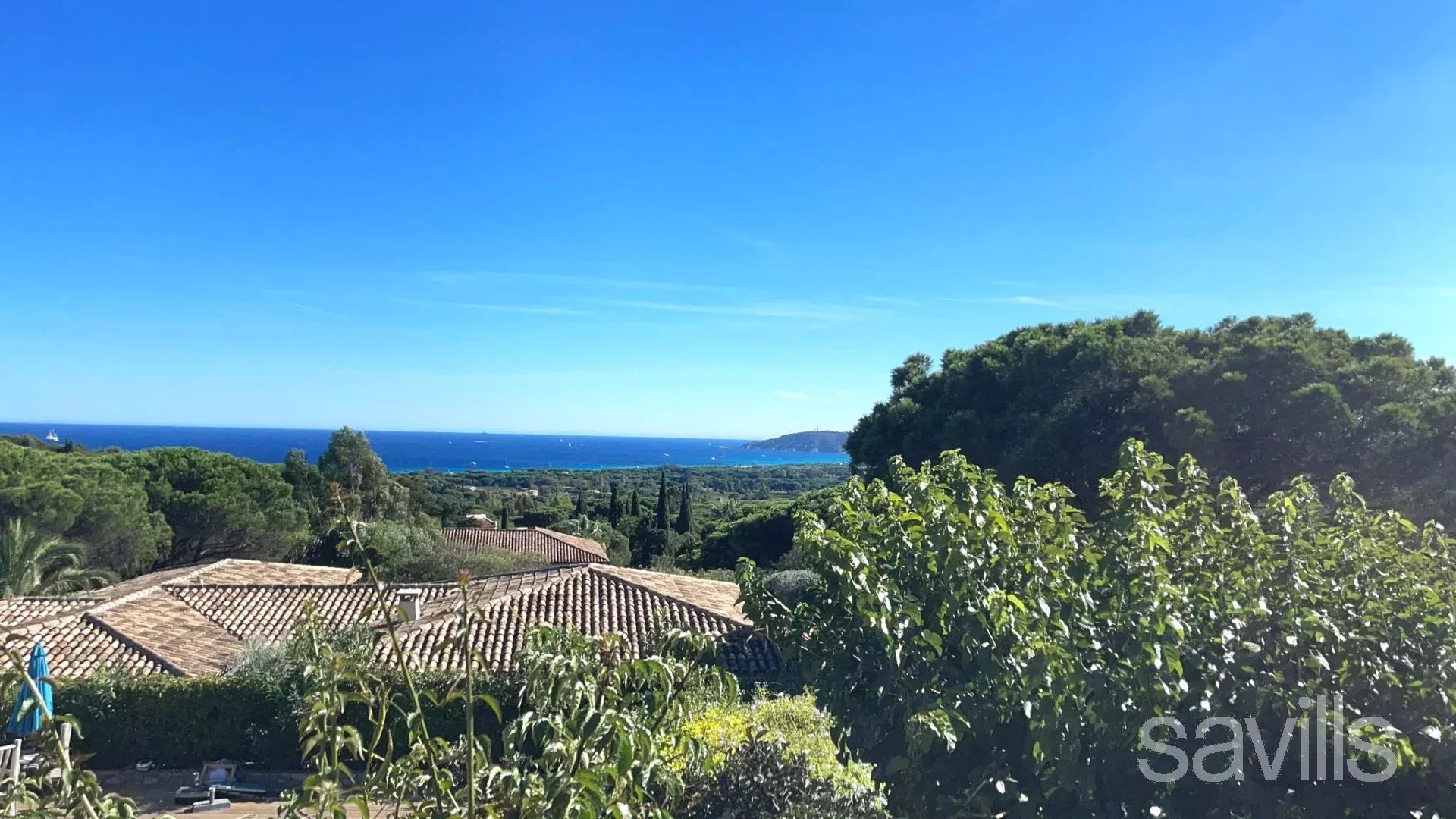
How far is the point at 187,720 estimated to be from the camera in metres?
13.8

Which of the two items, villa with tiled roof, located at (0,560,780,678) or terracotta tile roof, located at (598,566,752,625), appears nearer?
→ villa with tiled roof, located at (0,560,780,678)

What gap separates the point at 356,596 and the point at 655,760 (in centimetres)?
1991

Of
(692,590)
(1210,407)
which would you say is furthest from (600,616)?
(1210,407)

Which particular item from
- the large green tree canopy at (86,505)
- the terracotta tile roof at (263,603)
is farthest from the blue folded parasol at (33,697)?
the large green tree canopy at (86,505)

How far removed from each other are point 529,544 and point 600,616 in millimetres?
20592

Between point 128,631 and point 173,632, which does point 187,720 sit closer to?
point 128,631

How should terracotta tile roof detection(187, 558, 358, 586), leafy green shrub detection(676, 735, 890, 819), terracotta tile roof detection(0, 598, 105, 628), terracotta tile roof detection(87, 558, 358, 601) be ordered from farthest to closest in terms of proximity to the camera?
terracotta tile roof detection(187, 558, 358, 586) → terracotta tile roof detection(87, 558, 358, 601) → terracotta tile roof detection(0, 598, 105, 628) → leafy green shrub detection(676, 735, 890, 819)

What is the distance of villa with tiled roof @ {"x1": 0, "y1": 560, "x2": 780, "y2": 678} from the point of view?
1552 centimetres

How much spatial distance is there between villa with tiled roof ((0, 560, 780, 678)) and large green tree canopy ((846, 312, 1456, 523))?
6.31m

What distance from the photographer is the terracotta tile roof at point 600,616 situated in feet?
52.0

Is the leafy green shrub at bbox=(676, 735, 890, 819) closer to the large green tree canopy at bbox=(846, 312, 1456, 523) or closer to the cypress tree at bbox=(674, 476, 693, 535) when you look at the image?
the large green tree canopy at bbox=(846, 312, 1456, 523)

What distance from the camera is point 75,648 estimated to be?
1558 cm

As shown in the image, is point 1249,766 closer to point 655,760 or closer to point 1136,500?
point 1136,500

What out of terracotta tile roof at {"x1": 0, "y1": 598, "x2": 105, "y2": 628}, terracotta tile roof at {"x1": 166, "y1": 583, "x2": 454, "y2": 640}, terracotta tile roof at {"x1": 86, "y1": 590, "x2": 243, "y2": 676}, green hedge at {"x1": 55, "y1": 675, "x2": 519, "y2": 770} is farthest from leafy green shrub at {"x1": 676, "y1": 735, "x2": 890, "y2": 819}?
terracotta tile roof at {"x1": 0, "y1": 598, "x2": 105, "y2": 628}
